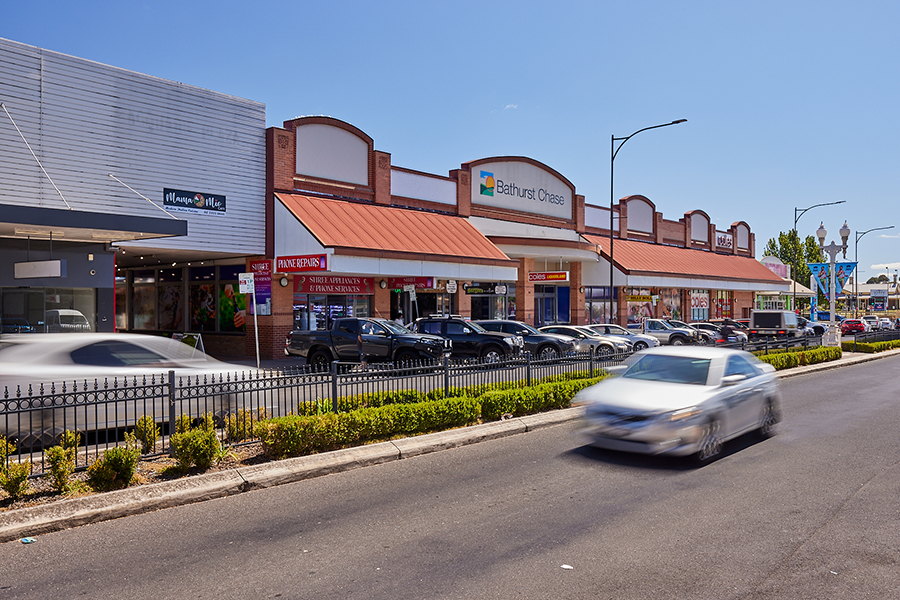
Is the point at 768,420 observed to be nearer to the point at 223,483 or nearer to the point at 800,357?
the point at 223,483

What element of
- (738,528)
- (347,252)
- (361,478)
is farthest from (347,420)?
(347,252)

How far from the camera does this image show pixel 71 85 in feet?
65.7

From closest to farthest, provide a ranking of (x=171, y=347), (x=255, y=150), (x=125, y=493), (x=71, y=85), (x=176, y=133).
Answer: (x=125, y=493) < (x=171, y=347) < (x=71, y=85) < (x=176, y=133) < (x=255, y=150)

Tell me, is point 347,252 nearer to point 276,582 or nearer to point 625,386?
point 625,386

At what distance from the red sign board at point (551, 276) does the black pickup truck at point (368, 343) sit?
47.1 feet

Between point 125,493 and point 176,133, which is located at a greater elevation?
point 176,133

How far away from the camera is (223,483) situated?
7840 millimetres

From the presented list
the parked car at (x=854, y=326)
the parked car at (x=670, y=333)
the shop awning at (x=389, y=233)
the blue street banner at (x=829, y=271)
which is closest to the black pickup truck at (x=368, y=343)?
the shop awning at (x=389, y=233)

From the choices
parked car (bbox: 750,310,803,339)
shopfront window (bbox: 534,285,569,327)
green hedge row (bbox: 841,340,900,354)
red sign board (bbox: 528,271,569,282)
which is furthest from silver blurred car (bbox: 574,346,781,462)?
shopfront window (bbox: 534,285,569,327)

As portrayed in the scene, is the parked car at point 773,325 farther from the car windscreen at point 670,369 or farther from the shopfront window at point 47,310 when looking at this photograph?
the shopfront window at point 47,310

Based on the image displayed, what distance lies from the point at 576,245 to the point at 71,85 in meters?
25.3

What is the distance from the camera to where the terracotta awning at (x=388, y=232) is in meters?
24.3

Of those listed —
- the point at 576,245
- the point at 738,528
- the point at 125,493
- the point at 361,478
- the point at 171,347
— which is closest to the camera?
the point at 738,528

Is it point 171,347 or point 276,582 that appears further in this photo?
point 171,347
